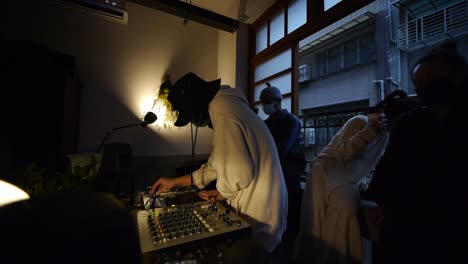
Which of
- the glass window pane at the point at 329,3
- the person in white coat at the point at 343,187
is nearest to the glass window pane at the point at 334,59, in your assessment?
the glass window pane at the point at 329,3

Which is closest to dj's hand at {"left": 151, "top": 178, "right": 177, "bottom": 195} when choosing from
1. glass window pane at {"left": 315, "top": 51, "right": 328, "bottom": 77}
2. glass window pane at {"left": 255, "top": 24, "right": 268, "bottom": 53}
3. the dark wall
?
the dark wall

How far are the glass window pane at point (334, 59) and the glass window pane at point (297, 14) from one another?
1.04 meters

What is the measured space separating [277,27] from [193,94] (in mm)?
2074

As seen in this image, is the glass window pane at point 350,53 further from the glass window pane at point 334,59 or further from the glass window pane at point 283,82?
the glass window pane at point 283,82

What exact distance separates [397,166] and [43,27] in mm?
3539

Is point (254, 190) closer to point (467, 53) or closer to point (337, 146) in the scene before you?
point (337, 146)

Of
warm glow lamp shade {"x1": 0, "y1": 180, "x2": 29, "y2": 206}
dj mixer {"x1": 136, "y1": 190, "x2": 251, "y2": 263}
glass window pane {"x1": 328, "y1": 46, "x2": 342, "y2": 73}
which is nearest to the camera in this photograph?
warm glow lamp shade {"x1": 0, "y1": 180, "x2": 29, "y2": 206}

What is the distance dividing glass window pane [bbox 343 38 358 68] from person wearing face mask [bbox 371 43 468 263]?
1.95 metres

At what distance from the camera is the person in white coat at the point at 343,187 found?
103 centimetres

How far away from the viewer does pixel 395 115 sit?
104cm

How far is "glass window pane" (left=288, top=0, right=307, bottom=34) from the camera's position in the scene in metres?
2.16

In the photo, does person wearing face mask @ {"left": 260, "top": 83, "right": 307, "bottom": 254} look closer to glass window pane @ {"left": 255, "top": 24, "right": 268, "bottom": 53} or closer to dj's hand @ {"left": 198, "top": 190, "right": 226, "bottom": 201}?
dj's hand @ {"left": 198, "top": 190, "right": 226, "bottom": 201}

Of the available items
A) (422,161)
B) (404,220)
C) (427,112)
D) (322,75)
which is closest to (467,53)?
(427,112)

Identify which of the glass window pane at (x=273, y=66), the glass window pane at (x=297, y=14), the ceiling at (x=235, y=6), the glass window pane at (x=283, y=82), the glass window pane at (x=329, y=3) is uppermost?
the ceiling at (x=235, y=6)
